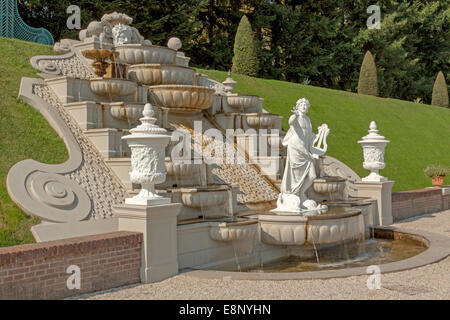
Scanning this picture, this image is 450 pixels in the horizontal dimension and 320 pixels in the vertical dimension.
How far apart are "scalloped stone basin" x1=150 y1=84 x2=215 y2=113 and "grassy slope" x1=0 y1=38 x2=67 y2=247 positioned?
145 inches

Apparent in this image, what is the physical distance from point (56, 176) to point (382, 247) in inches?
301

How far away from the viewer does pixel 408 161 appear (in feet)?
74.2

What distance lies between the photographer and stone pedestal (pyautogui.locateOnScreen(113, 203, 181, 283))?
26.0ft

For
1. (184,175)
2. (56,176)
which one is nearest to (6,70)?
(56,176)

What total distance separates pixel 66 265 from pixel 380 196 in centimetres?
1009

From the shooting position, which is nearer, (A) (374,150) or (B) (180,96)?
(A) (374,150)

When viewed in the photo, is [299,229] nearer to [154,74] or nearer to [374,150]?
[374,150]

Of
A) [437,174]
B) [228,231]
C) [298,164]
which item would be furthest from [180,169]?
[437,174]

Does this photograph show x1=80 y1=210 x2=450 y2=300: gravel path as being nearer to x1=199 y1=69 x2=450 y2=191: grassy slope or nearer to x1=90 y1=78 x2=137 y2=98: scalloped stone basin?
x1=90 y1=78 x2=137 y2=98: scalloped stone basin

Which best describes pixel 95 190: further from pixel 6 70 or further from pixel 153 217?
pixel 6 70

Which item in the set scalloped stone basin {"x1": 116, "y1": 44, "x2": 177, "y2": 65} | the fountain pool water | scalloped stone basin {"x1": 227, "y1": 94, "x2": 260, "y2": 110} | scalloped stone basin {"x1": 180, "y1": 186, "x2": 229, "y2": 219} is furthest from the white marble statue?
scalloped stone basin {"x1": 116, "y1": 44, "x2": 177, "y2": 65}

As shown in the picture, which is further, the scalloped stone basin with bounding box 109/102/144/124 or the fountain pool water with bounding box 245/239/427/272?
the scalloped stone basin with bounding box 109/102/144/124

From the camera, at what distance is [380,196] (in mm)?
14336

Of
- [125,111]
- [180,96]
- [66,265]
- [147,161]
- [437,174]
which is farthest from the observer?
[437,174]
